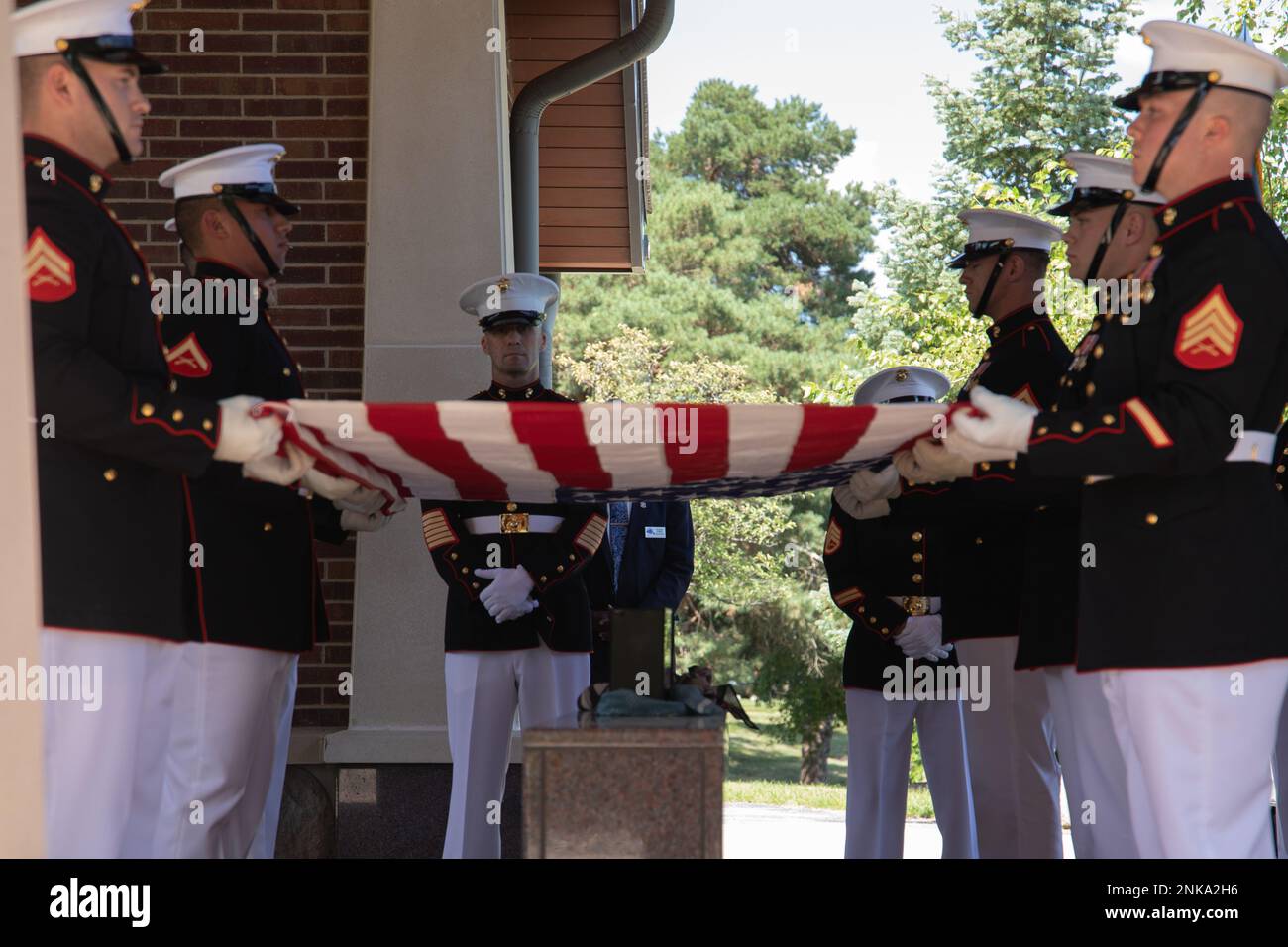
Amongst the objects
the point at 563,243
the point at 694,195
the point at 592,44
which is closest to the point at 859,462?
the point at 592,44

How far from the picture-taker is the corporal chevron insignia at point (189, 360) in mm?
4023

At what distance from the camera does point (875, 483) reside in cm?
413

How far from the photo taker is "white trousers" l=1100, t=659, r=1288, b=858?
3.08 m

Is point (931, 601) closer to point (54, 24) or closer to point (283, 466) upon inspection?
point (283, 466)

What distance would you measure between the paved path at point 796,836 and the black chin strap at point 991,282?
12.0 ft

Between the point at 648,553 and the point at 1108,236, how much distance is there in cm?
295

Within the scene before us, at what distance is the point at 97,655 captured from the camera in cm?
316

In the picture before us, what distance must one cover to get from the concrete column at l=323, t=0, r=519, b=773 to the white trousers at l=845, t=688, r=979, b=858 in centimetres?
141

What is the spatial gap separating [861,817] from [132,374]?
3334 mm

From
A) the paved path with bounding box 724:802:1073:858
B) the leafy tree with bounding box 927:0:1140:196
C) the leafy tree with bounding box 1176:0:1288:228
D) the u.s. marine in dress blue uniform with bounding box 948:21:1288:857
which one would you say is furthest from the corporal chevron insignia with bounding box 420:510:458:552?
the leafy tree with bounding box 927:0:1140:196

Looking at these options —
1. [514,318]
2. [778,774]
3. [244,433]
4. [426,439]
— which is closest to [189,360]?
[244,433]

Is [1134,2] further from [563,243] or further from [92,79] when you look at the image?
[92,79]

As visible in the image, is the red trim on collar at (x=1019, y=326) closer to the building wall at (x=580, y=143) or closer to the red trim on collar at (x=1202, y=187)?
the red trim on collar at (x=1202, y=187)

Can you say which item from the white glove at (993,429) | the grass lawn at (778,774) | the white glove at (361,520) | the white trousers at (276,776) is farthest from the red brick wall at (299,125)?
the grass lawn at (778,774)
